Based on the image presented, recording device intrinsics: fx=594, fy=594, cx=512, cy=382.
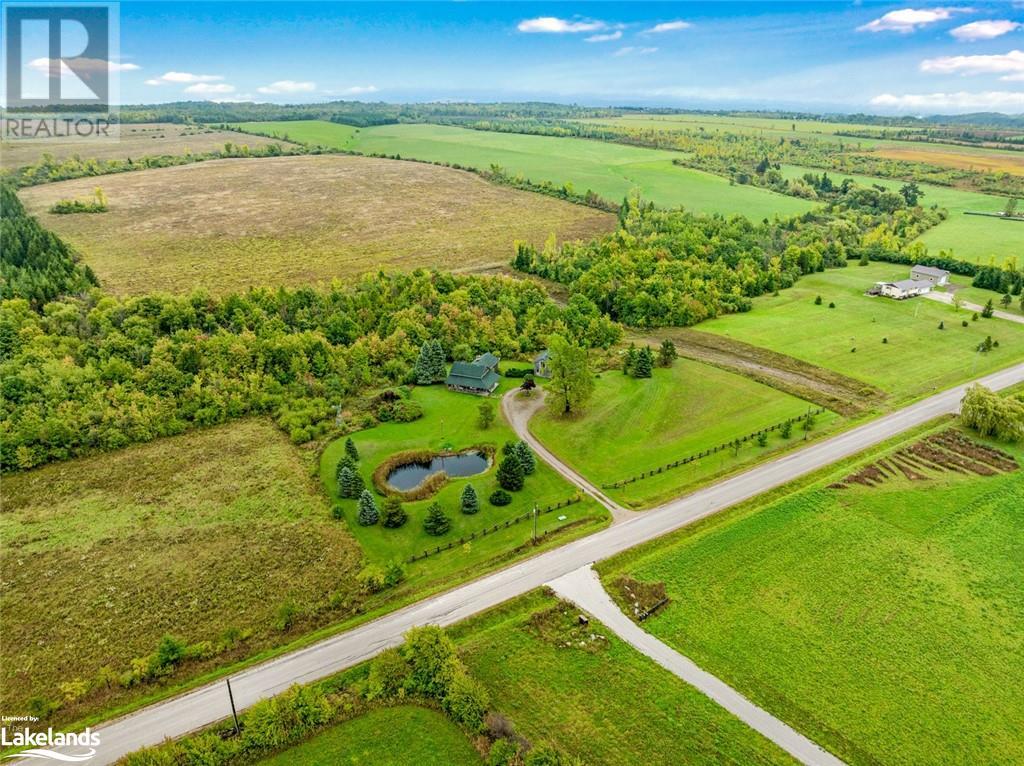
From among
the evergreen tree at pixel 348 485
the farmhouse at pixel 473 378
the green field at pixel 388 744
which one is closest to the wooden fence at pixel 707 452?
the evergreen tree at pixel 348 485

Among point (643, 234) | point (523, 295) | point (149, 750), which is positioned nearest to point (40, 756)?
point (149, 750)

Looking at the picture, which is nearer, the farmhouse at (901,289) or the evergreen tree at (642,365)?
the evergreen tree at (642,365)

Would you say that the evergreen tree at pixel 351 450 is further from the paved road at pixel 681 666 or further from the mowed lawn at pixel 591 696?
the paved road at pixel 681 666

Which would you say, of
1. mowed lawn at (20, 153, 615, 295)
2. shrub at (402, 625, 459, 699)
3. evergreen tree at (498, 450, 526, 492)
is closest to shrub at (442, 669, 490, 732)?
shrub at (402, 625, 459, 699)

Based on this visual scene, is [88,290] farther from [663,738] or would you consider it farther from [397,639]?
[663,738]

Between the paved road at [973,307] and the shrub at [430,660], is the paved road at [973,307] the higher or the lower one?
the higher one

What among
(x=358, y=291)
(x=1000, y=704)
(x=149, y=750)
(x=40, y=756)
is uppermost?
(x=358, y=291)
